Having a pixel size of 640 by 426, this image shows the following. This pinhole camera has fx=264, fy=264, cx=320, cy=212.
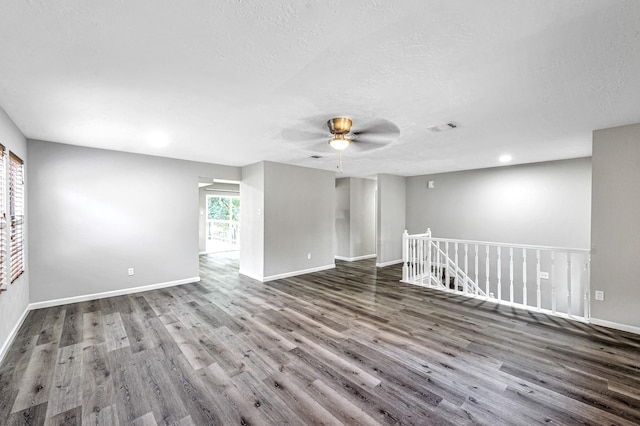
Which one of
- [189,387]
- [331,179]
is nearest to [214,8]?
[189,387]

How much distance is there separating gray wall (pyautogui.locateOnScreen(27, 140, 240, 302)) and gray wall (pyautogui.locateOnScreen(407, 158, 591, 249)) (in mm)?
5691

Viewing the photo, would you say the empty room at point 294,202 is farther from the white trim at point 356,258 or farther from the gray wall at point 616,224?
the white trim at point 356,258

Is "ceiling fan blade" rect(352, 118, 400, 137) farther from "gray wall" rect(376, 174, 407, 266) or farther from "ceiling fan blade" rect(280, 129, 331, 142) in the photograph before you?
"gray wall" rect(376, 174, 407, 266)

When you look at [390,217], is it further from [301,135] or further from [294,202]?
[301,135]

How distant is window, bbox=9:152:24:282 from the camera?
3.04 metres

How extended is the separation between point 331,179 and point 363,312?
3.60m

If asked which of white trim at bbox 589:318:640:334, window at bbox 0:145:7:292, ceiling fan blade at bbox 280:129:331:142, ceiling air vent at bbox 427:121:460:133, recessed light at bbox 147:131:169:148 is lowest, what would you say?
white trim at bbox 589:318:640:334

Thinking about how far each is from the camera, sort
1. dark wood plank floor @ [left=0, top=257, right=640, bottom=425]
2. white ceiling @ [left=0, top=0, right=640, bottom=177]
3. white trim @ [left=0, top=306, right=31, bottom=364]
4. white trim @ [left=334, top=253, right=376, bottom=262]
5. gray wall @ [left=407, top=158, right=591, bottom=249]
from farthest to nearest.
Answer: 1. white trim @ [left=334, top=253, right=376, bottom=262]
2. gray wall @ [left=407, top=158, right=591, bottom=249]
3. white trim @ [left=0, top=306, right=31, bottom=364]
4. dark wood plank floor @ [left=0, top=257, right=640, bottom=425]
5. white ceiling @ [left=0, top=0, right=640, bottom=177]

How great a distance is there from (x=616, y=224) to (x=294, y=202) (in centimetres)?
487

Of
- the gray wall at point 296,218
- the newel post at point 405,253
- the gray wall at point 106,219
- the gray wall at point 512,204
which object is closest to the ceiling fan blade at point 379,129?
the newel post at point 405,253

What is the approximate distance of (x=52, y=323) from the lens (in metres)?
3.35

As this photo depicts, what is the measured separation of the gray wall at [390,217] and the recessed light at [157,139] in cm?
493

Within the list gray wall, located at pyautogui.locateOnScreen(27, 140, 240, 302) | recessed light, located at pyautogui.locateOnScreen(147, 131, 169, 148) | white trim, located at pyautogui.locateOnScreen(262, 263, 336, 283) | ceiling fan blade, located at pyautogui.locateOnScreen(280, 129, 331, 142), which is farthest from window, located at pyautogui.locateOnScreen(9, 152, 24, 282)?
white trim, located at pyautogui.locateOnScreen(262, 263, 336, 283)

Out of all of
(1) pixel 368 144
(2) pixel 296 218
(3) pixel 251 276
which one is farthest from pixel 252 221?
(1) pixel 368 144
